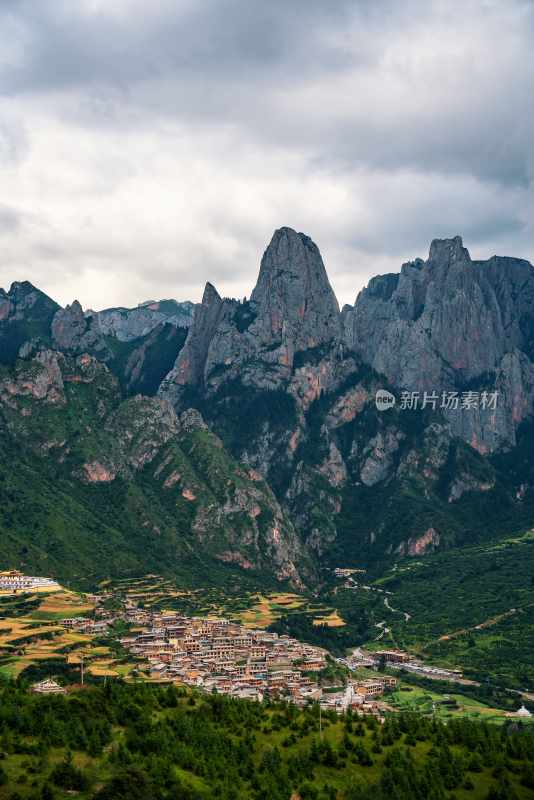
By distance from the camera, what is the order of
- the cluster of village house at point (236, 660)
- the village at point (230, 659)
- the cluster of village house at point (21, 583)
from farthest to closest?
the cluster of village house at point (21, 583)
the cluster of village house at point (236, 660)
the village at point (230, 659)

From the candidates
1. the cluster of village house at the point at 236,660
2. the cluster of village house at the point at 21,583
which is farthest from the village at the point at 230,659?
the cluster of village house at the point at 21,583

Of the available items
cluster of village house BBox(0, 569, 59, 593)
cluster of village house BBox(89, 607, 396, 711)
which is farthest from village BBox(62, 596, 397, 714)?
cluster of village house BBox(0, 569, 59, 593)

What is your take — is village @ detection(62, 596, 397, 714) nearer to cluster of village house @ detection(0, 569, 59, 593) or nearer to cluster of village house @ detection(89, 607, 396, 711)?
cluster of village house @ detection(89, 607, 396, 711)

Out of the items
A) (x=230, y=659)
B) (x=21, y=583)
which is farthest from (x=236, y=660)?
(x=21, y=583)

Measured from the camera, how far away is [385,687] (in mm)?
158125

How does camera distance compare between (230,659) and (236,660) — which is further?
(230,659)

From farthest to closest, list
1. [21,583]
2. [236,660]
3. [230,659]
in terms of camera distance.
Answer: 1. [21,583]
2. [230,659]
3. [236,660]

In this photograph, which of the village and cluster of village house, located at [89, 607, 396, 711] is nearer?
the village

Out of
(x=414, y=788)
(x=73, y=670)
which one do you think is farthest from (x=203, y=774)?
(x=73, y=670)

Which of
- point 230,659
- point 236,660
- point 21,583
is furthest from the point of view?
point 21,583

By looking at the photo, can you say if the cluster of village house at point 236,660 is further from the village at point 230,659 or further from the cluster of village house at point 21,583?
the cluster of village house at point 21,583

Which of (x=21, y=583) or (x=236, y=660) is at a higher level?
(x=21, y=583)

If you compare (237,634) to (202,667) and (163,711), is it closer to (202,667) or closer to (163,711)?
(202,667)

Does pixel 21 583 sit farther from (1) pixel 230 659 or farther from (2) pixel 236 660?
(2) pixel 236 660
